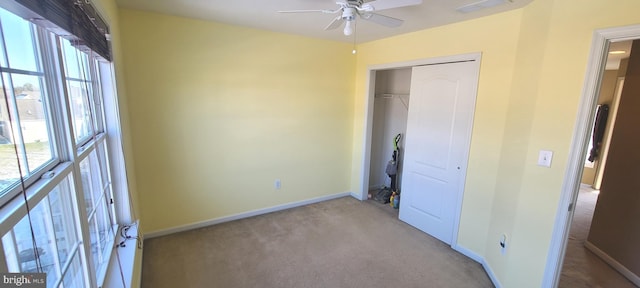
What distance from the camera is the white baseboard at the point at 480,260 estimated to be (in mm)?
2377

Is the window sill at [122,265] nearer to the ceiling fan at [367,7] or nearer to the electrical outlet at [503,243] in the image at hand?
the ceiling fan at [367,7]

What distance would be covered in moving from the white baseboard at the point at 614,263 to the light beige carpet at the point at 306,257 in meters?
1.34

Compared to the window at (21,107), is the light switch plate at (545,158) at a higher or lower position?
lower

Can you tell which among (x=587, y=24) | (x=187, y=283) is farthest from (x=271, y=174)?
(x=587, y=24)

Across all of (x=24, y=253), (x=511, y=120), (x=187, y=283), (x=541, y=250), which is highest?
(x=511, y=120)

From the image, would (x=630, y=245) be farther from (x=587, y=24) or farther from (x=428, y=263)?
(x=587, y=24)

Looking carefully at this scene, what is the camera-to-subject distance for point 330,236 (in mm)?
3166

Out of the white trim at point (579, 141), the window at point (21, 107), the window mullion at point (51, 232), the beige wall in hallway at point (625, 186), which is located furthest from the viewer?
the beige wall in hallway at point (625, 186)

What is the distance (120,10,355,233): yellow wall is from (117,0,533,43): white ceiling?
239 millimetres

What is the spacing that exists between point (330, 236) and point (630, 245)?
9.77ft

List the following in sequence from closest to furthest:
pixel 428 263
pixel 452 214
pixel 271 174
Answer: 1. pixel 428 263
2. pixel 452 214
3. pixel 271 174

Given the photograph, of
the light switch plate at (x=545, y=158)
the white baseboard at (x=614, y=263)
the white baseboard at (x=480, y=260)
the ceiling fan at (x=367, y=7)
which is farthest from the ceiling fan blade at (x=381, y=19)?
the white baseboard at (x=614, y=263)

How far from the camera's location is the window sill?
1.60 m

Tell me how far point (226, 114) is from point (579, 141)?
129 inches
